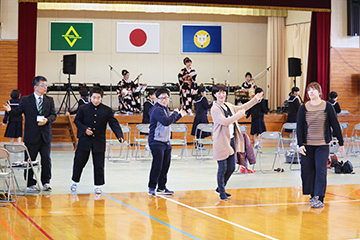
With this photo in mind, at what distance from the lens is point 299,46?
18906 millimetres

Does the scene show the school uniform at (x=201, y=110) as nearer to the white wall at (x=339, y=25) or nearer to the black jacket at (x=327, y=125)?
the white wall at (x=339, y=25)

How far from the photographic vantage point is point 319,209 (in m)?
6.52

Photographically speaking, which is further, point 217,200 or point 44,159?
point 44,159

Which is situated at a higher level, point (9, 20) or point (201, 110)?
point (9, 20)

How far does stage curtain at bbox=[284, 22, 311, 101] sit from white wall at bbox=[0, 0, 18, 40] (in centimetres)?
909

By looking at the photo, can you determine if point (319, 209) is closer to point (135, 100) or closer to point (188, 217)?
point (188, 217)

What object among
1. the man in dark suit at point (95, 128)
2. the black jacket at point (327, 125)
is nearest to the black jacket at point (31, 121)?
the man in dark suit at point (95, 128)

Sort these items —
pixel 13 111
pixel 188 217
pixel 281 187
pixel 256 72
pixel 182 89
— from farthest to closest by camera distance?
1. pixel 256 72
2. pixel 182 89
3. pixel 281 187
4. pixel 13 111
5. pixel 188 217

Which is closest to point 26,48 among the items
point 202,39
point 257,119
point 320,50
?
point 257,119

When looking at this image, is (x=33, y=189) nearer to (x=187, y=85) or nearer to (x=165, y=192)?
(x=165, y=192)

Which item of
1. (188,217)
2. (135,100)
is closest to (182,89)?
(135,100)

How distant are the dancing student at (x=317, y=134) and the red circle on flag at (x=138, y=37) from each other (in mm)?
13307

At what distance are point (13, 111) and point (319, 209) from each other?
162 inches

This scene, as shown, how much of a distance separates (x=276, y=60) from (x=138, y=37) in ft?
15.8
